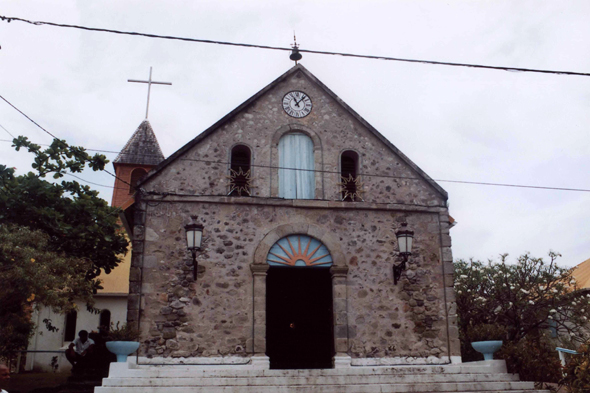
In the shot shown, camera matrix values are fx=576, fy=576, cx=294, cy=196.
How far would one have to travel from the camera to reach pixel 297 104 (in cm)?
1452

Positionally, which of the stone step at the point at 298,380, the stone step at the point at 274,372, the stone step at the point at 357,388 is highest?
the stone step at the point at 274,372

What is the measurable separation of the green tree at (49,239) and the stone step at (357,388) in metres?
2.68

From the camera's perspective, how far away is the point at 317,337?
15.7 m

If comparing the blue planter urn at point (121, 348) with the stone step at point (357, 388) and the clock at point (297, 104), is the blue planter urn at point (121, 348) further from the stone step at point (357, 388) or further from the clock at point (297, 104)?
the clock at point (297, 104)

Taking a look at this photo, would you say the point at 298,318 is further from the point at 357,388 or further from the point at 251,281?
the point at 357,388

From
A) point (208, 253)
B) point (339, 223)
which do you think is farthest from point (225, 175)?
point (339, 223)

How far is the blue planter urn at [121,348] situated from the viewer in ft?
35.8

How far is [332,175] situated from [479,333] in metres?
4.91

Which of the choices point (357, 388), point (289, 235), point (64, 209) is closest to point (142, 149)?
point (64, 209)

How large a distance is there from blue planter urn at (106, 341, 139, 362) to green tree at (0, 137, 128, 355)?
54.4 inches

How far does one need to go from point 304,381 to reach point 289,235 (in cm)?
390

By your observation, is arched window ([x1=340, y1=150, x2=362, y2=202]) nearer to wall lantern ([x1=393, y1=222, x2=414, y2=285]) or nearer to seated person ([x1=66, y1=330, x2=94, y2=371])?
wall lantern ([x1=393, y1=222, x2=414, y2=285])

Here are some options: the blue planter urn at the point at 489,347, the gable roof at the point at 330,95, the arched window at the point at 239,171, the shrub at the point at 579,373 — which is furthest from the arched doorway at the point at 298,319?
the shrub at the point at 579,373

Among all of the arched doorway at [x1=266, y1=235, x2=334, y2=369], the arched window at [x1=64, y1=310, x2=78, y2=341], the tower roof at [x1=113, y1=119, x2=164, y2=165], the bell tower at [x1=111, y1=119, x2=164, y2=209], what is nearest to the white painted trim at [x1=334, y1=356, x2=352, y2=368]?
the arched doorway at [x1=266, y1=235, x2=334, y2=369]
